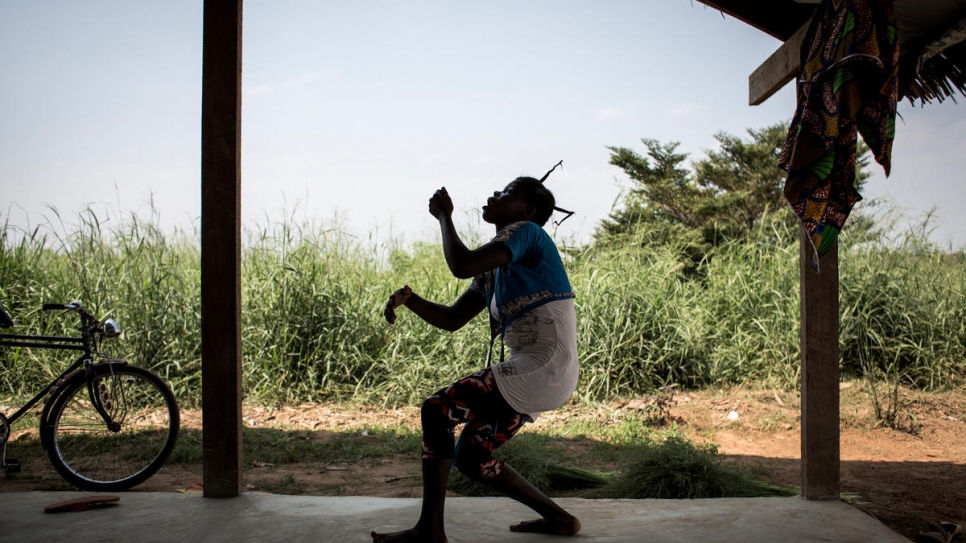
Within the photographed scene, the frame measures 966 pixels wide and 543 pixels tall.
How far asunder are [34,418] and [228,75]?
4.28m

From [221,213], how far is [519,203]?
1.50 m

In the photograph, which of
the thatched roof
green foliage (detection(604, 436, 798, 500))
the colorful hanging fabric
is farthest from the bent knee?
the thatched roof

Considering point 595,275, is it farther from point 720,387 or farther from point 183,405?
point 183,405

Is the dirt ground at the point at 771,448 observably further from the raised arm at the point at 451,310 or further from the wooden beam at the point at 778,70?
the wooden beam at the point at 778,70

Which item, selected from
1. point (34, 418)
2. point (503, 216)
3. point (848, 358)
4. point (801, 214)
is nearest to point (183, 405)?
point (34, 418)

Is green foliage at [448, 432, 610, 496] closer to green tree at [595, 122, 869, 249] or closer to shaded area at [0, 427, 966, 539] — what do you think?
shaded area at [0, 427, 966, 539]

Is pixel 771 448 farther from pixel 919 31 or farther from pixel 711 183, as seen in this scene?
pixel 711 183

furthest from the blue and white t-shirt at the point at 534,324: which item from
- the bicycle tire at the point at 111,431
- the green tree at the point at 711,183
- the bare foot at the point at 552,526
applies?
the green tree at the point at 711,183

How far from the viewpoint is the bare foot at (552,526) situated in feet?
9.37

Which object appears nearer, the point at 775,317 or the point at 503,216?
the point at 503,216

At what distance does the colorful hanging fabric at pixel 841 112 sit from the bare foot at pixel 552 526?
1.47m

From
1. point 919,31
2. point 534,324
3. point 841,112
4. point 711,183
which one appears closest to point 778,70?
point 919,31

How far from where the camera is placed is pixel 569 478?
437 centimetres

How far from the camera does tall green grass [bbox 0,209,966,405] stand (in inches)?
257
